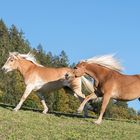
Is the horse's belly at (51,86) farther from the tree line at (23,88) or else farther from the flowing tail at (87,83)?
the tree line at (23,88)

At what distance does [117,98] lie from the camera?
1802 centimetres

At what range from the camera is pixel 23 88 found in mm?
87188

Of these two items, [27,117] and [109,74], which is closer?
[27,117]

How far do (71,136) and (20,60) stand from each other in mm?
7048

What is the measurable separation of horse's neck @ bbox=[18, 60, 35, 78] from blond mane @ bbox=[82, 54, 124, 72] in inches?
111

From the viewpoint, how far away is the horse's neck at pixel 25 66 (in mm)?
20266

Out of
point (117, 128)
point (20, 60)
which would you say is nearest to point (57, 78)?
point (20, 60)

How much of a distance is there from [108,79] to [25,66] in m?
3.84

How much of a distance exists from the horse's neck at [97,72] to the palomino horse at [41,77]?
207 centimetres

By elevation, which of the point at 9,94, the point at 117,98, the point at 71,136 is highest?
the point at 9,94

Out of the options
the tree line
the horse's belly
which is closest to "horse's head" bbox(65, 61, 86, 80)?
the horse's belly

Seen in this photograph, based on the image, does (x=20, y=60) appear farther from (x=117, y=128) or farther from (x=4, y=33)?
(x=4, y=33)

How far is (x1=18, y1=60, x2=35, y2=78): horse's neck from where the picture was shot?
798 inches

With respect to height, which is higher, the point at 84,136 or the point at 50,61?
the point at 50,61
